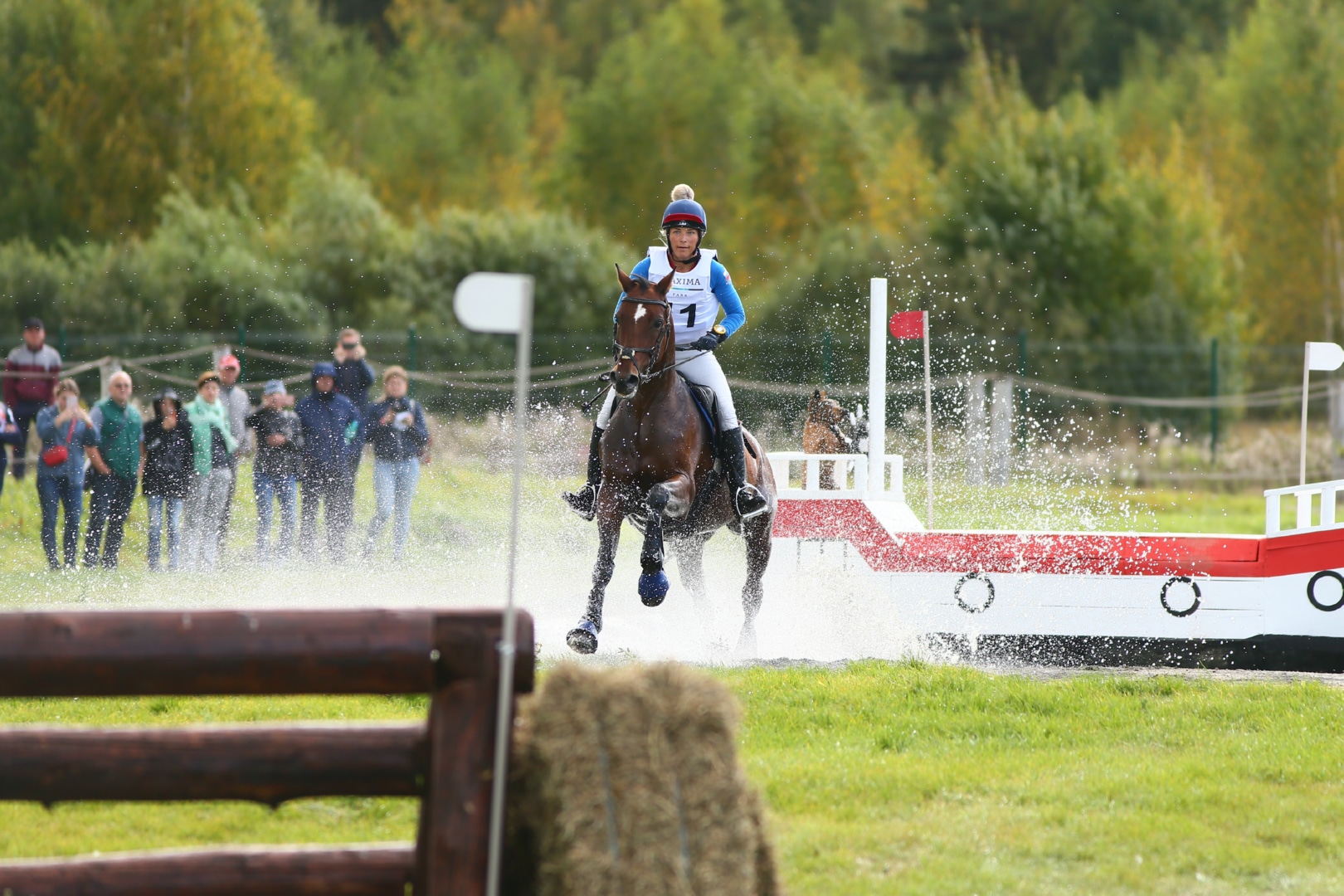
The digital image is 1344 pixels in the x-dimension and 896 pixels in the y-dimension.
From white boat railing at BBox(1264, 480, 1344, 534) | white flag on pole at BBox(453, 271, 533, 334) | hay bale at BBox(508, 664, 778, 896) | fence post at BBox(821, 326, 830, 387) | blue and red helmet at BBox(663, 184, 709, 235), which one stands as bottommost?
hay bale at BBox(508, 664, 778, 896)

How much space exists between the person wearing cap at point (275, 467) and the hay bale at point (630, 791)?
8.94m

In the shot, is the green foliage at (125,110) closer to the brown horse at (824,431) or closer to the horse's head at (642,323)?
the brown horse at (824,431)

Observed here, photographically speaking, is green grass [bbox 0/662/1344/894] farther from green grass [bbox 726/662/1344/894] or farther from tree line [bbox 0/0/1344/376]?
tree line [bbox 0/0/1344/376]

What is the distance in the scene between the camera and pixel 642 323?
725cm

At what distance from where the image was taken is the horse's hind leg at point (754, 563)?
8633 millimetres

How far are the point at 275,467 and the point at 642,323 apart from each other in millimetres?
5508

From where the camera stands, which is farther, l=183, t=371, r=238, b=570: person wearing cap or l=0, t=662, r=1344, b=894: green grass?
l=183, t=371, r=238, b=570: person wearing cap

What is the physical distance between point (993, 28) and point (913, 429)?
1262 inches

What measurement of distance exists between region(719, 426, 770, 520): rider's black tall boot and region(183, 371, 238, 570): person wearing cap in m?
5.11

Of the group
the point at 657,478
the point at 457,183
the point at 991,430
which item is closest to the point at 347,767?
the point at 657,478

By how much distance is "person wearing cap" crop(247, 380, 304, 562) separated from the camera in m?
11.6

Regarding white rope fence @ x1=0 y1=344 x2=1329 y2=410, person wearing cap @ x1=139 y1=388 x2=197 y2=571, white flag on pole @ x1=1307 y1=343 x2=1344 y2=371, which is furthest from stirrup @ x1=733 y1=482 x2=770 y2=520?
white rope fence @ x1=0 y1=344 x2=1329 y2=410

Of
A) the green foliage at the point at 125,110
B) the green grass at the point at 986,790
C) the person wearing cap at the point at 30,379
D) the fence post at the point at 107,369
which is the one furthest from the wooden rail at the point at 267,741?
the green foliage at the point at 125,110

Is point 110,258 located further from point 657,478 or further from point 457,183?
point 657,478
